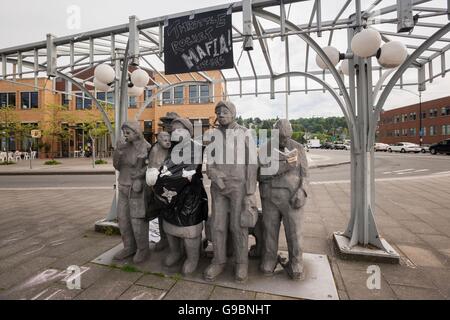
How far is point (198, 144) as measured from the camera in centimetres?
296

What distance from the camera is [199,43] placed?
3457mm

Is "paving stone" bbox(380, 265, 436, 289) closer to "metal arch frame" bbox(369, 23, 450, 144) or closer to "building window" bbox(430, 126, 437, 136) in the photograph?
Answer: "metal arch frame" bbox(369, 23, 450, 144)

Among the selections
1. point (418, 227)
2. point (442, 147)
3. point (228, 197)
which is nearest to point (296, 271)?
point (228, 197)

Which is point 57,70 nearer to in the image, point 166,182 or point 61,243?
point 61,243

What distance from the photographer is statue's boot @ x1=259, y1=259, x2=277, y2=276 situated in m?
2.86

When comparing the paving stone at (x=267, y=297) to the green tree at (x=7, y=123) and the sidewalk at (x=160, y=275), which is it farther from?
the green tree at (x=7, y=123)

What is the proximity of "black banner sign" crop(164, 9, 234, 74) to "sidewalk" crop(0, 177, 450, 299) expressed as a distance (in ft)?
8.72

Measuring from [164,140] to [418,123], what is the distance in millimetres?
50661

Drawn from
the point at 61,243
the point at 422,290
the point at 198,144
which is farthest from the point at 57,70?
the point at 422,290

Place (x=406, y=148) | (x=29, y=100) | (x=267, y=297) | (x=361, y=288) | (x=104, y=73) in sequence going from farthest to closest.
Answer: (x=406, y=148)
(x=29, y=100)
(x=104, y=73)
(x=361, y=288)
(x=267, y=297)

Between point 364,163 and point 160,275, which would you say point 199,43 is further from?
point 160,275

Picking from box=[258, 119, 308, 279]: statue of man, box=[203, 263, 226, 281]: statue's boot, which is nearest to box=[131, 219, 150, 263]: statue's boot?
box=[203, 263, 226, 281]: statue's boot

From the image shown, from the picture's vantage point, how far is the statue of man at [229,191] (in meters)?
2.73

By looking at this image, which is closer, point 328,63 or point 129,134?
point 129,134
